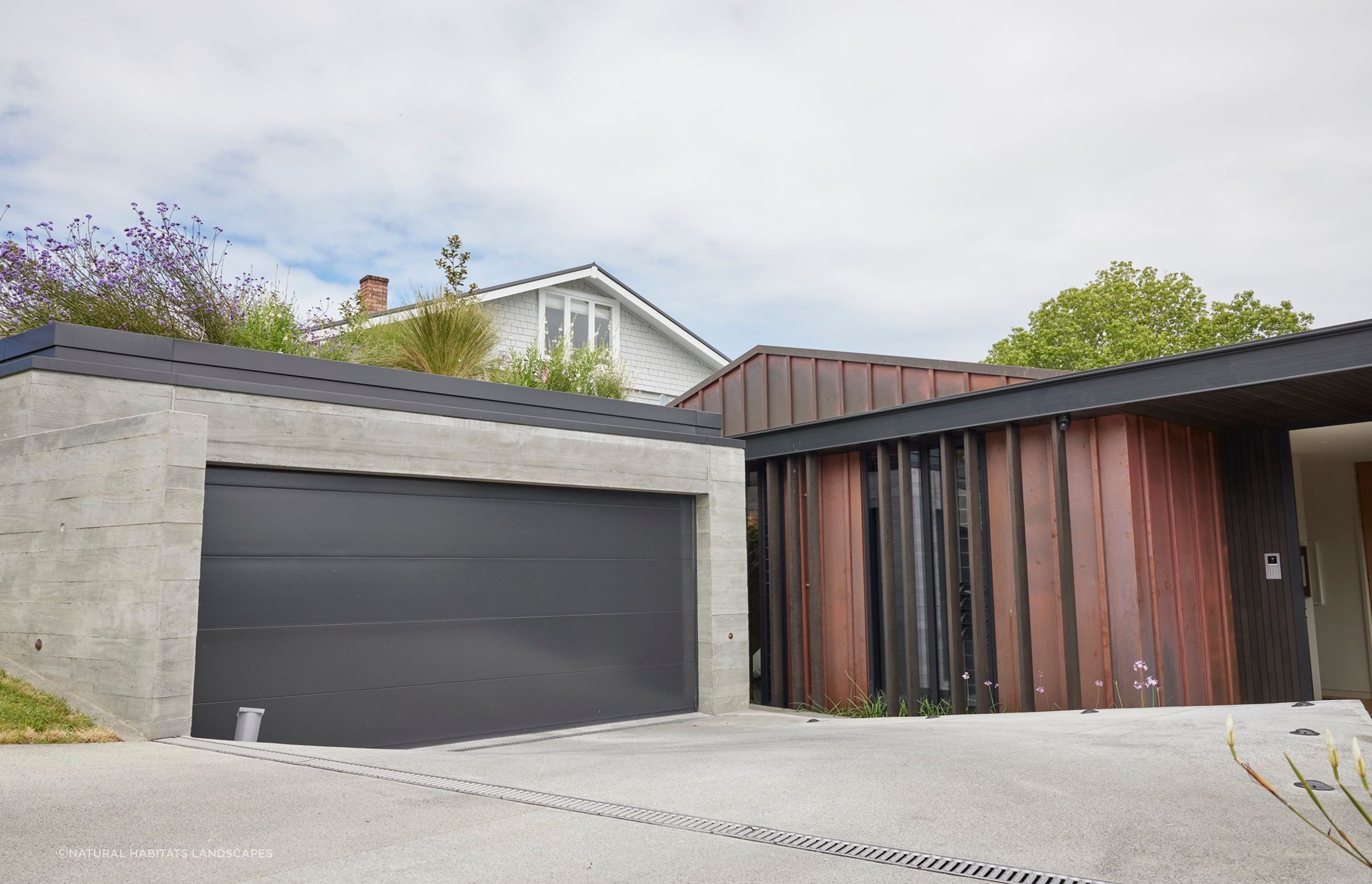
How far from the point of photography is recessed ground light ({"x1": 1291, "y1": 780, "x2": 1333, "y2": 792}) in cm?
403

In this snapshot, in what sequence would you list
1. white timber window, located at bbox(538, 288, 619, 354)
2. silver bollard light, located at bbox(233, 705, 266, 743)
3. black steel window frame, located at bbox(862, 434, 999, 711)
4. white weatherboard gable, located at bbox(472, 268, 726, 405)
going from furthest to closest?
1. white timber window, located at bbox(538, 288, 619, 354)
2. white weatherboard gable, located at bbox(472, 268, 726, 405)
3. black steel window frame, located at bbox(862, 434, 999, 711)
4. silver bollard light, located at bbox(233, 705, 266, 743)

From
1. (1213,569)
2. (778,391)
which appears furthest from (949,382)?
(1213,569)

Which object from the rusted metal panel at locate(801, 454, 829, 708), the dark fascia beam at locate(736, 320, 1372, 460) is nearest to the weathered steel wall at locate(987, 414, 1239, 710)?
the dark fascia beam at locate(736, 320, 1372, 460)

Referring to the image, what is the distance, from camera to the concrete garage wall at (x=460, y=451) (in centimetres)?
641

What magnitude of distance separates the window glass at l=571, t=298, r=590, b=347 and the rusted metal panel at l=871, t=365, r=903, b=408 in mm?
10520

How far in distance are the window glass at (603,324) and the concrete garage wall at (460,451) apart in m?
10.8

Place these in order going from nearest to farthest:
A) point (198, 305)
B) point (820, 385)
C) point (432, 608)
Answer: point (432, 608) → point (198, 305) → point (820, 385)

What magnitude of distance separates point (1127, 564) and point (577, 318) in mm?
14106

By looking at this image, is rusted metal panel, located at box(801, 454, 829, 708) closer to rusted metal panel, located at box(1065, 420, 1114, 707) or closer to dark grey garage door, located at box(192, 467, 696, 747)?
dark grey garage door, located at box(192, 467, 696, 747)

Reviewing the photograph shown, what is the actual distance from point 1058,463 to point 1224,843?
575 centimetres

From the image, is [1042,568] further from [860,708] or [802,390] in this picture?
[802,390]

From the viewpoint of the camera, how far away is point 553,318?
19953 mm

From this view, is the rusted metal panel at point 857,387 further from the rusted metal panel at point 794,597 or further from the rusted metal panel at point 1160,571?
the rusted metal panel at point 1160,571

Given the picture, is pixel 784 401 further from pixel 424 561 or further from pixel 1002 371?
pixel 424 561
